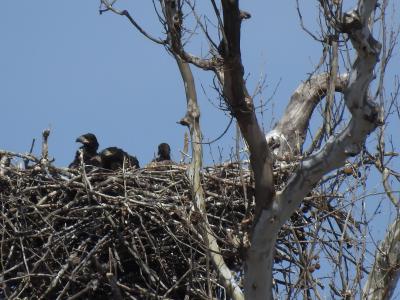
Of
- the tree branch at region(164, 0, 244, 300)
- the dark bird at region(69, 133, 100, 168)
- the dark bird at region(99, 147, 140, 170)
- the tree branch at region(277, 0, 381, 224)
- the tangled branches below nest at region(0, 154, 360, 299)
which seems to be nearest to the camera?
the tree branch at region(277, 0, 381, 224)

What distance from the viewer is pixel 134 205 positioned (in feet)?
35.8

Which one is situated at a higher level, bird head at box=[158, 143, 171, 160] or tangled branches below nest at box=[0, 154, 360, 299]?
bird head at box=[158, 143, 171, 160]

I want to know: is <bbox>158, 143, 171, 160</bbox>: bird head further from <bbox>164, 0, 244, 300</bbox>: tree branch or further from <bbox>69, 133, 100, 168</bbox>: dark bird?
<bbox>164, 0, 244, 300</bbox>: tree branch

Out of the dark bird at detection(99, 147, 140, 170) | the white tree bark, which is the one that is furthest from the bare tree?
the dark bird at detection(99, 147, 140, 170)

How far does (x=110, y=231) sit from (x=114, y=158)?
180cm

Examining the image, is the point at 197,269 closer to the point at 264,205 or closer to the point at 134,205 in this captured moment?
the point at 134,205

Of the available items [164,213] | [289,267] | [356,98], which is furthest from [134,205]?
[356,98]

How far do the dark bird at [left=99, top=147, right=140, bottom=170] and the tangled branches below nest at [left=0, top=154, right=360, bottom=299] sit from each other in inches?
44.5

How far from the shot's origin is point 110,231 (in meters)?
11.0

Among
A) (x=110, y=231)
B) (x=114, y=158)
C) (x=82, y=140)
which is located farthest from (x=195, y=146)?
(x=82, y=140)

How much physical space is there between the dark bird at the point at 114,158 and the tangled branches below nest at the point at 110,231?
1130mm

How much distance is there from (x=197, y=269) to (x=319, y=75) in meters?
3.63

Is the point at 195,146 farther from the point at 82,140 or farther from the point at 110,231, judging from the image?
the point at 82,140

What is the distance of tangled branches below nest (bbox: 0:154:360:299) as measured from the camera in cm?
1074
